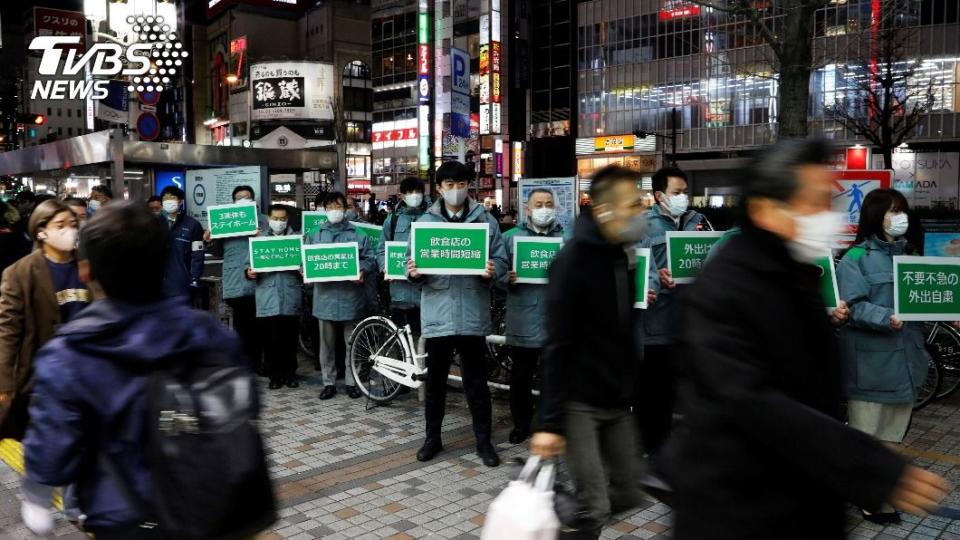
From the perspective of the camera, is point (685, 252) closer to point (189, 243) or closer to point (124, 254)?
point (124, 254)

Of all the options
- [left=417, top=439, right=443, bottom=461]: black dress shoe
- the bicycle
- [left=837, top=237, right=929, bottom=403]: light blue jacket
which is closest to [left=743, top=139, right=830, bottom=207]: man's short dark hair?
[left=837, top=237, right=929, bottom=403]: light blue jacket

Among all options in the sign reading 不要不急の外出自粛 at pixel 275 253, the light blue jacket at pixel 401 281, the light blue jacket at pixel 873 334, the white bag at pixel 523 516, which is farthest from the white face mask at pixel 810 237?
the sign reading 不要不急の外出自粛 at pixel 275 253

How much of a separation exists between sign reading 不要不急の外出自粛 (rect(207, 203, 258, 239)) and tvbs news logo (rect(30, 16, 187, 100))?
8.16m

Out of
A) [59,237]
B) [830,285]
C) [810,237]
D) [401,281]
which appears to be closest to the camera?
[810,237]

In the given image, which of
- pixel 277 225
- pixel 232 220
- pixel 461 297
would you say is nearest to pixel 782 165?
pixel 461 297

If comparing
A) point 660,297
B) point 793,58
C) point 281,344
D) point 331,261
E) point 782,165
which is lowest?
point 281,344

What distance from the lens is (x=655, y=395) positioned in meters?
6.09

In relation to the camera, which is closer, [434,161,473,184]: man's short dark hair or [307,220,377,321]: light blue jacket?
[434,161,473,184]: man's short dark hair

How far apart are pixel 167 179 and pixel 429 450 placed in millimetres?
8905

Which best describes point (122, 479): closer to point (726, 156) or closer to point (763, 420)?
point (763, 420)

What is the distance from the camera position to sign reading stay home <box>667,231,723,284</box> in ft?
19.8

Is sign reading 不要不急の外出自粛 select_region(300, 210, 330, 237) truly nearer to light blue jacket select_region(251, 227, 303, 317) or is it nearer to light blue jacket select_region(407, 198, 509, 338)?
light blue jacket select_region(251, 227, 303, 317)

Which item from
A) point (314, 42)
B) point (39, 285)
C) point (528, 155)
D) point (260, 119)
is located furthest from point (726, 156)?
point (314, 42)

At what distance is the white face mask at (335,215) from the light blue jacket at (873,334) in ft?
17.2
